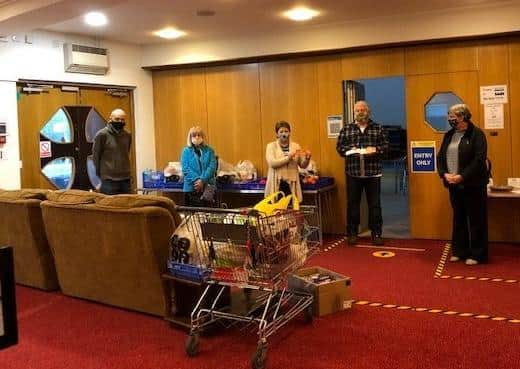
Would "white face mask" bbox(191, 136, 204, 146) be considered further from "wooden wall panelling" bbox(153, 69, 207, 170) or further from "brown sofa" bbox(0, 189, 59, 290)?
"brown sofa" bbox(0, 189, 59, 290)

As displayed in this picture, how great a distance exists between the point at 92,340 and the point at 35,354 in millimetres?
356

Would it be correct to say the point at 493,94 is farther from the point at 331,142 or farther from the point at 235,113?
the point at 235,113

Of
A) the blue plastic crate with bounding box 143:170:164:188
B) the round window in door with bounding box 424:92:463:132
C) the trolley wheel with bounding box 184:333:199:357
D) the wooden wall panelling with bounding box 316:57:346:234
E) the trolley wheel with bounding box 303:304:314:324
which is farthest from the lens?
the blue plastic crate with bounding box 143:170:164:188

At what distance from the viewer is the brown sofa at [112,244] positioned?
3969 mm

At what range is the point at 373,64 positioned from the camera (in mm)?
6852

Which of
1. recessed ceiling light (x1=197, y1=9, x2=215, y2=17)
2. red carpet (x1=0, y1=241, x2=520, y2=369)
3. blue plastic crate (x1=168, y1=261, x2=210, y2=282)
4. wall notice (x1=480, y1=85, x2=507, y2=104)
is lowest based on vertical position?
red carpet (x1=0, y1=241, x2=520, y2=369)

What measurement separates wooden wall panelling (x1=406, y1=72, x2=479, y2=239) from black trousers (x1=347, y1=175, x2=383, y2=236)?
603 mm

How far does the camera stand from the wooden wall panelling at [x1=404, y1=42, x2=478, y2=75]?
Result: 6.39m

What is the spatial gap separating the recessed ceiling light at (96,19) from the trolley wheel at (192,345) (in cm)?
401

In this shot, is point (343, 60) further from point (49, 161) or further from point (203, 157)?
point (49, 161)

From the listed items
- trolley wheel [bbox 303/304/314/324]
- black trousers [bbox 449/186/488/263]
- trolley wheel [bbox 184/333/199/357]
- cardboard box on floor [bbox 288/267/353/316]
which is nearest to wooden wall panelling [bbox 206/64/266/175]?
black trousers [bbox 449/186/488/263]

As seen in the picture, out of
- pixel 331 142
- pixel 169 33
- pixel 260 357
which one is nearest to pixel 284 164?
pixel 331 142

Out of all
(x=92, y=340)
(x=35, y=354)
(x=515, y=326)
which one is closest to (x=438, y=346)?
(x=515, y=326)

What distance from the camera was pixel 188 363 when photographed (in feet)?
10.9
